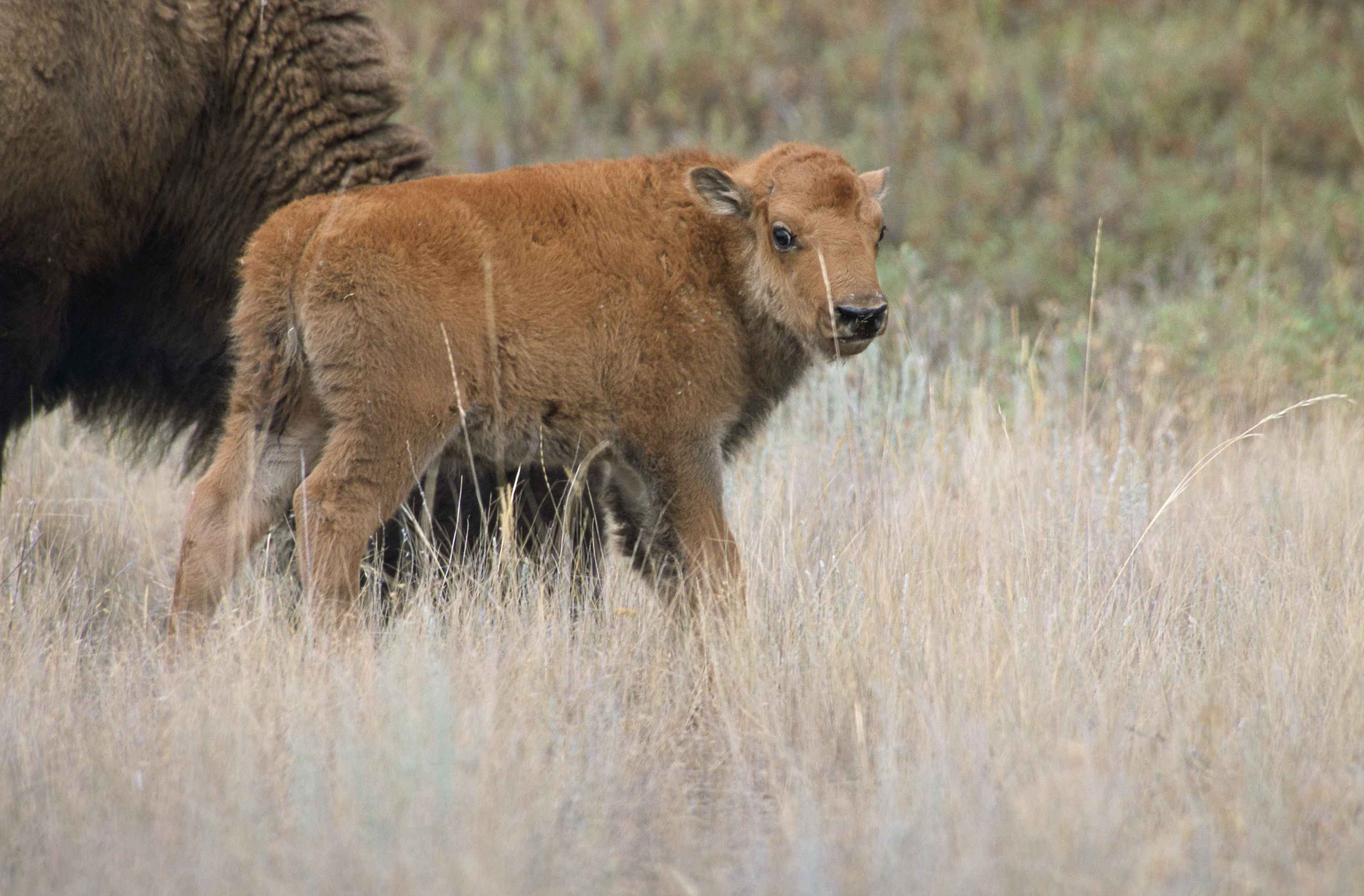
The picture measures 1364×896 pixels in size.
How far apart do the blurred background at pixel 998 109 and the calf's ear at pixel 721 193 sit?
743 cm

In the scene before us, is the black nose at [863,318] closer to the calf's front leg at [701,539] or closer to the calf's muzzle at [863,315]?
the calf's muzzle at [863,315]

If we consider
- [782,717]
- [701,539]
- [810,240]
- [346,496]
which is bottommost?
[782,717]

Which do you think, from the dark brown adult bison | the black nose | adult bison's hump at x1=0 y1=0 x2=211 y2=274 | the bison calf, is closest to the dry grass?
the bison calf

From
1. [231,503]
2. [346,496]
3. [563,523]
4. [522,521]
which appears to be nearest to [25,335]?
[231,503]

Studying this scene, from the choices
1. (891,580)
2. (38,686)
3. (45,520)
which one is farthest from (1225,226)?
(38,686)

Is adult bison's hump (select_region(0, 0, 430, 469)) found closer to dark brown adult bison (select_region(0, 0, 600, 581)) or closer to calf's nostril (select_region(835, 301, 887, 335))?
dark brown adult bison (select_region(0, 0, 600, 581))

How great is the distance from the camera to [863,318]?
4.25m

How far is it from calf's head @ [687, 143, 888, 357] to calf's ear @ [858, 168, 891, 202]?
0.27m

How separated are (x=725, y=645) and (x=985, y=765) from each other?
1033mm

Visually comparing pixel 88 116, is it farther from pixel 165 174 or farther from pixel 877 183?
pixel 877 183

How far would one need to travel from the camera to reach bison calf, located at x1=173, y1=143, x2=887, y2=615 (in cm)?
413

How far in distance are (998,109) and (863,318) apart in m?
12.8

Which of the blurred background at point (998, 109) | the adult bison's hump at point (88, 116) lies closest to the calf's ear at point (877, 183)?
the adult bison's hump at point (88, 116)

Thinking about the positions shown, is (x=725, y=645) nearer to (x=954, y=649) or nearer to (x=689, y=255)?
(x=954, y=649)
